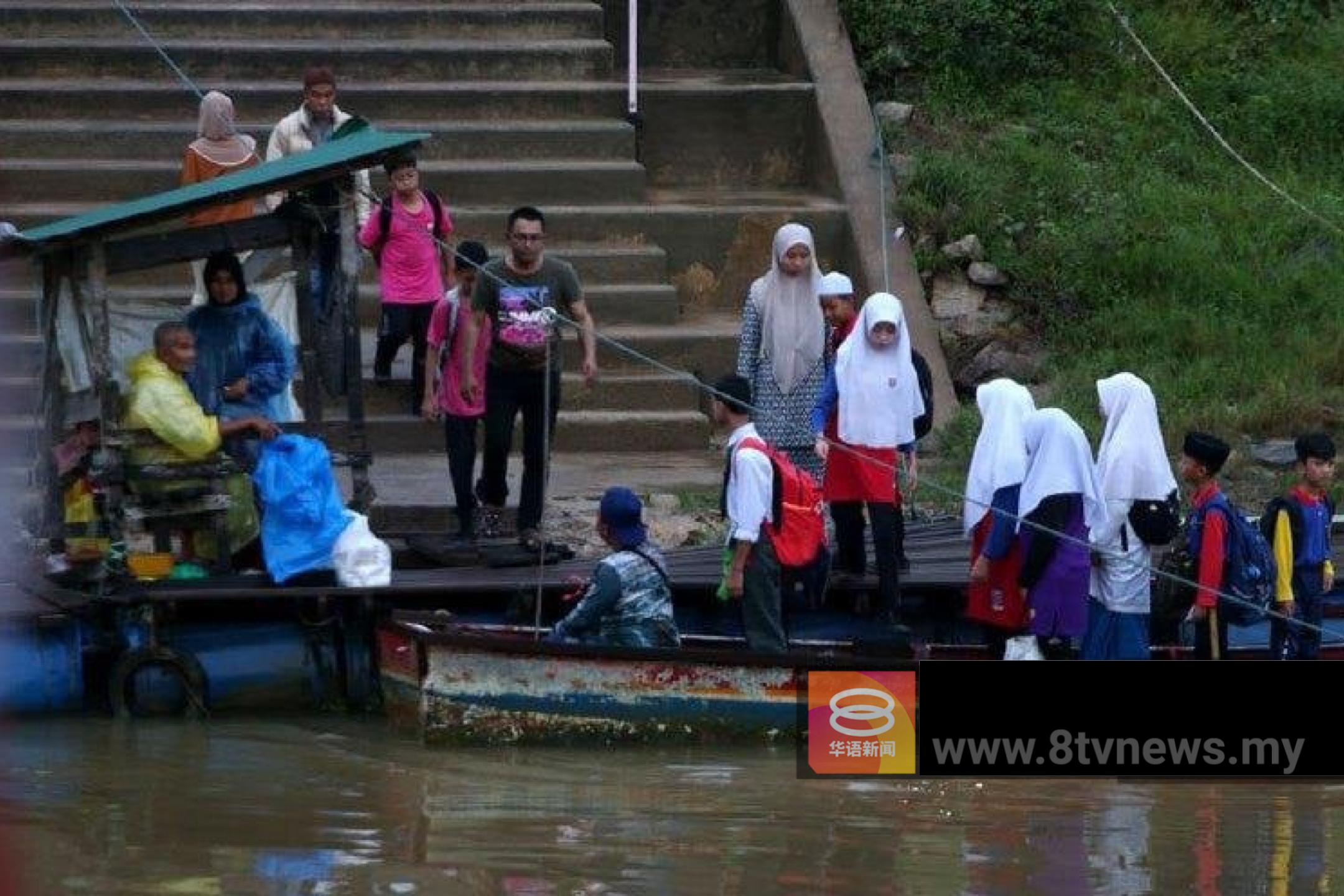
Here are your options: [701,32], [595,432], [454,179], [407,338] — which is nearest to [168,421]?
[407,338]

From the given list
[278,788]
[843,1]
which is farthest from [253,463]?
[843,1]

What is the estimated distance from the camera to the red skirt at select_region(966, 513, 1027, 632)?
1000cm

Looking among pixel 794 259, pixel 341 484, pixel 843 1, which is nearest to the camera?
pixel 794 259

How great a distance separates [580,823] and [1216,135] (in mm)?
8627

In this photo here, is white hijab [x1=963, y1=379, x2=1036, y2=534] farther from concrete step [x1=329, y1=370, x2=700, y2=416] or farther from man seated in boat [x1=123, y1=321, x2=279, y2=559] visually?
concrete step [x1=329, y1=370, x2=700, y2=416]

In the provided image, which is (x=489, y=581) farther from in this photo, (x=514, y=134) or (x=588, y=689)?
(x=514, y=134)

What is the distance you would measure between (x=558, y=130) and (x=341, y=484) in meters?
3.77

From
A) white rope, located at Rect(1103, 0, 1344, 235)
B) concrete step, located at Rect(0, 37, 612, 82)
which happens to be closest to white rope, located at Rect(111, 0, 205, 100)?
concrete step, located at Rect(0, 37, 612, 82)

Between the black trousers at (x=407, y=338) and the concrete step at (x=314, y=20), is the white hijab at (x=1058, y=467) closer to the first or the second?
the black trousers at (x=407, y=338)

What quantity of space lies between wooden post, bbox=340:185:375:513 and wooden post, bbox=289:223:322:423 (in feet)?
0.45

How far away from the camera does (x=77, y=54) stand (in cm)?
1553

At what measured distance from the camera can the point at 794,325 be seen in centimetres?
1125

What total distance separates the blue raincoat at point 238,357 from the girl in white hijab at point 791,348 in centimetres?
208

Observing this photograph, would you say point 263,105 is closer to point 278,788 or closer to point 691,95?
point 691,95
